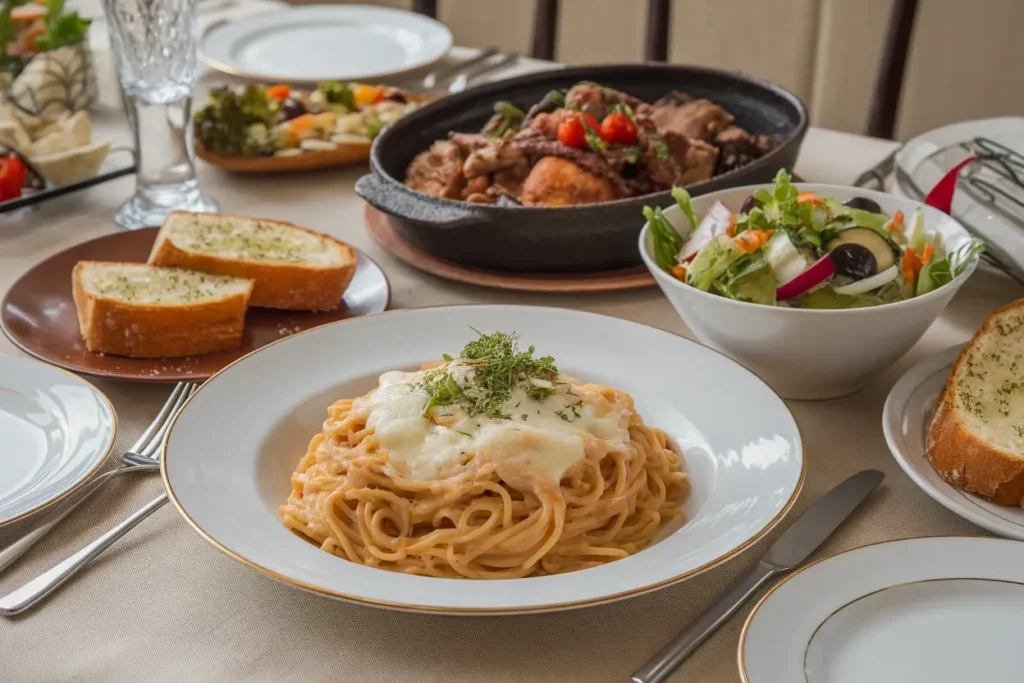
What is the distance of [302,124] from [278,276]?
1.01m

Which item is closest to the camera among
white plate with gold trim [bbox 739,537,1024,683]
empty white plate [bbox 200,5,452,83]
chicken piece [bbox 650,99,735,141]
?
white plate with gold trim [bbox 739,537,1024,683]

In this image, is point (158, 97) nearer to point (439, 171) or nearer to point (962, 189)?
point (439, 171)

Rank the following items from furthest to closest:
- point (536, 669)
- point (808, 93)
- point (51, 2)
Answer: point (808, 93) → point (51, 2) → point (536, 669)

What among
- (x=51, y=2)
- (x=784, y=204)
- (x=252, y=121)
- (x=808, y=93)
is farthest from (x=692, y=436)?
(x=808, y=93)

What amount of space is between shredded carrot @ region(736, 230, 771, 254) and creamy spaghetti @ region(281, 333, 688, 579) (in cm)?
44

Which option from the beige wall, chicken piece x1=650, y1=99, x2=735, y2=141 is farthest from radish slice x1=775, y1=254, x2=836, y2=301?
the beige wall

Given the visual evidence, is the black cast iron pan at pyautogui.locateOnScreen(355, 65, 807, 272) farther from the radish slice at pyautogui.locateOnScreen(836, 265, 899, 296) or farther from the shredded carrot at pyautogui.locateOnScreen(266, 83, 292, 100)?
the shredded carrot at pyautogui.locateOnScreen(266, 83, 292, 100)

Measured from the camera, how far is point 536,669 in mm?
1384

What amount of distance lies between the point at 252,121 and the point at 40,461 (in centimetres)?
158

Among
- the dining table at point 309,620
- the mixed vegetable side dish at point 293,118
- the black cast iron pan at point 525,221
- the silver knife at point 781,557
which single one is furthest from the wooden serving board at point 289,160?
the silver knife at point 781,557

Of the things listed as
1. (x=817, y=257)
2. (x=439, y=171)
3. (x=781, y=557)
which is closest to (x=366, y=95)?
(x=439, y=171)

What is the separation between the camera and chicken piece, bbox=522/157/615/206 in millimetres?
2543

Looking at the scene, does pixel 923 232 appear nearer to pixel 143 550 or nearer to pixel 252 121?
pixel 143 550

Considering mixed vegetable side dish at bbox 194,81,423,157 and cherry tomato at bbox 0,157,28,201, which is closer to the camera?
cherry tomato at bbox 0,157,28,201
